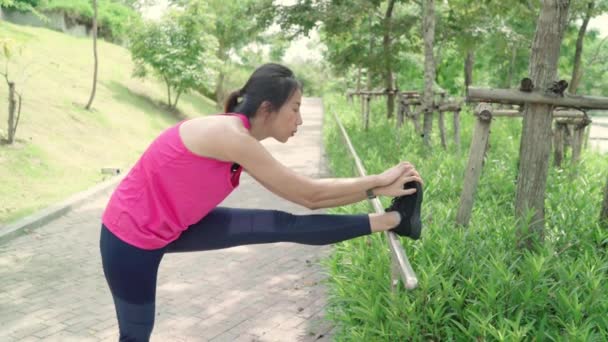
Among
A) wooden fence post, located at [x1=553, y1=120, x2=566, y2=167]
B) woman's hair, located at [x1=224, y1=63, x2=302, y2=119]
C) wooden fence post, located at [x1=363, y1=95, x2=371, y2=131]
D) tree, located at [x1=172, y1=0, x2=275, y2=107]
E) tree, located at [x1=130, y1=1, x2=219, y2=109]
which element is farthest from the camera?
tree, located at [x1=172, y1=0, x2=275, y2=107]

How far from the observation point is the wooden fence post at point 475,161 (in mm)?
4741

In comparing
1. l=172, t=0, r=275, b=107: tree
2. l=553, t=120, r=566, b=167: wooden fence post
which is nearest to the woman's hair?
l=553, t=120, r=566, b=167: wooden fence post

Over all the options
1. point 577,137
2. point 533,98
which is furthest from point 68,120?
point 533,98

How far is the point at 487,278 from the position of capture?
348 cm

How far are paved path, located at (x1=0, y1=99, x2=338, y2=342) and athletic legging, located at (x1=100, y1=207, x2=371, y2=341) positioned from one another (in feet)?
5.33

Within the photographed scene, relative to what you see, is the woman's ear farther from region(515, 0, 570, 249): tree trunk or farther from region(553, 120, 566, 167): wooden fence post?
region(553, 120, 566, 167): wooden fence post

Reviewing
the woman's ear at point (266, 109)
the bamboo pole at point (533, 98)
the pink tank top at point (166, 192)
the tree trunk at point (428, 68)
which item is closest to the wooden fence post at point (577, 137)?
the tree trunk at point (428, 68)

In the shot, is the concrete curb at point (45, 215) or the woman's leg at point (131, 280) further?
the concrete curb at point (45, 215)

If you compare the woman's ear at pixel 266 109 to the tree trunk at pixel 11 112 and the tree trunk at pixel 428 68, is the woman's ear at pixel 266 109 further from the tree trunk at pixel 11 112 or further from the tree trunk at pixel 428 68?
the tree trunk at pixel 11 112

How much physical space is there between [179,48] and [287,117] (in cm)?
1849

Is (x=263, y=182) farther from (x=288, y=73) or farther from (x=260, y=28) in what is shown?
(x=260, y=28)

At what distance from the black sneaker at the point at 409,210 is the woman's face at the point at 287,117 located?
672 mm

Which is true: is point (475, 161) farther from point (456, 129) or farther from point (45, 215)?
point (45, 215)

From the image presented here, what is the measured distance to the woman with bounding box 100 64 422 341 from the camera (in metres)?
2.52
